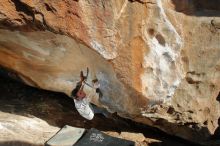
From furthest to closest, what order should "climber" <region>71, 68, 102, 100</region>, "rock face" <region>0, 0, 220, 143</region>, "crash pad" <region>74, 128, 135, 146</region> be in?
"crash pad" <region>74, 128, 135, 146</region>
"climber" <region>71, 68, 102, 100</region>
"rock face" <region>0, 0, 220, 143</region>

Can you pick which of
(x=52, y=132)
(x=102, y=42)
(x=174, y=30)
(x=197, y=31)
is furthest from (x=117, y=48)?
(x=52, y=132)

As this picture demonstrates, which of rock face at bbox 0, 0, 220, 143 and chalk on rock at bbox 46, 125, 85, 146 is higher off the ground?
rock face at bbox 0, 0, 220, 143

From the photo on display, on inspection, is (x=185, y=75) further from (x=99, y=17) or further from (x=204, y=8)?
(x=99, y=17)

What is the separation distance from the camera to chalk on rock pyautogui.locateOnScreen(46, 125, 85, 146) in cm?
280

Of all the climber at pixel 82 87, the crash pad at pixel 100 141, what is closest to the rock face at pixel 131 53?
the climber at pixel 82 87

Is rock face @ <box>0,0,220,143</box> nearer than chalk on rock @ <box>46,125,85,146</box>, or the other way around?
rock face @ <box>0,0,220,143</box>

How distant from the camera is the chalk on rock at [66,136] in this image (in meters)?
2.80

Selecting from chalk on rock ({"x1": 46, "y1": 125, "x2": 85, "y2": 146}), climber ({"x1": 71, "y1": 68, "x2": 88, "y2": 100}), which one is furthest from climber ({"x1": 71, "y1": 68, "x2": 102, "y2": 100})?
chalk on rock ({"x1": 46, "y1": 125, "x2": 85, "y2": 146})

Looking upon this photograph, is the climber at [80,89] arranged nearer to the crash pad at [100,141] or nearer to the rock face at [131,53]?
the rock face at [131,53]

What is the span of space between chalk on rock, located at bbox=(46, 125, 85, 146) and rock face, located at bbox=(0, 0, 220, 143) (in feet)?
0.77

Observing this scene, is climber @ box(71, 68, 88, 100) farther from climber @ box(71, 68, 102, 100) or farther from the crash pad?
the crash pad

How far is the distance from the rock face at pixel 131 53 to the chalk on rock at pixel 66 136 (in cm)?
24

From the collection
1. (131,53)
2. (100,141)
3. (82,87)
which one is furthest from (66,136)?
(131,53)

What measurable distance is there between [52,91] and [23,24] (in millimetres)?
814
